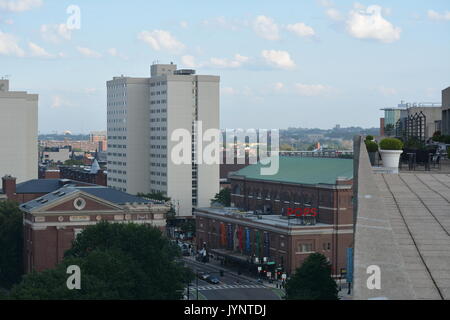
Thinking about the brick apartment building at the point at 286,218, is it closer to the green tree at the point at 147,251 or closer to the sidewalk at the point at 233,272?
the sidewalk at the point at 233,272

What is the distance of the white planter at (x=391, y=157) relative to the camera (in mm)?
30125

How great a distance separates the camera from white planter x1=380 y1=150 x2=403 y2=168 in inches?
1186

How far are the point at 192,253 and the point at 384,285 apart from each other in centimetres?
10463

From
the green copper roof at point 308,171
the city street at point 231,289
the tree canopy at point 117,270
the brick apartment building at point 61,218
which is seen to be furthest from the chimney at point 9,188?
the tree canopy at point 117,270

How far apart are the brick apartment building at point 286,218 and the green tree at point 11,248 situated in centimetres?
2297

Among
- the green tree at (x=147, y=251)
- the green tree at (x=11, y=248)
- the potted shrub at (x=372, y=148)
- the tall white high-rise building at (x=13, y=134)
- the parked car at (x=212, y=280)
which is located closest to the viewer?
the potted shrub at (x=372, y=148)

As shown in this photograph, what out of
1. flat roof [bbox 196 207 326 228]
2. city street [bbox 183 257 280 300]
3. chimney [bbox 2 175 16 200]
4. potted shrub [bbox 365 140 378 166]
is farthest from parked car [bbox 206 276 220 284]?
potted shrub [bbox 365 140 378 166]

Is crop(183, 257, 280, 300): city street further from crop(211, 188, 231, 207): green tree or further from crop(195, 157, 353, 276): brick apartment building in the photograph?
crop(211, 188, 231, 207): green tree

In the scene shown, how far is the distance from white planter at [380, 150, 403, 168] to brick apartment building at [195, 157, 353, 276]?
5705cm

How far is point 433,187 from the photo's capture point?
24.0 meters

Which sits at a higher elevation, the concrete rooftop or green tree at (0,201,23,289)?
the concrete rooftop

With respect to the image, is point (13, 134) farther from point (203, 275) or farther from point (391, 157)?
point (391, 157)
